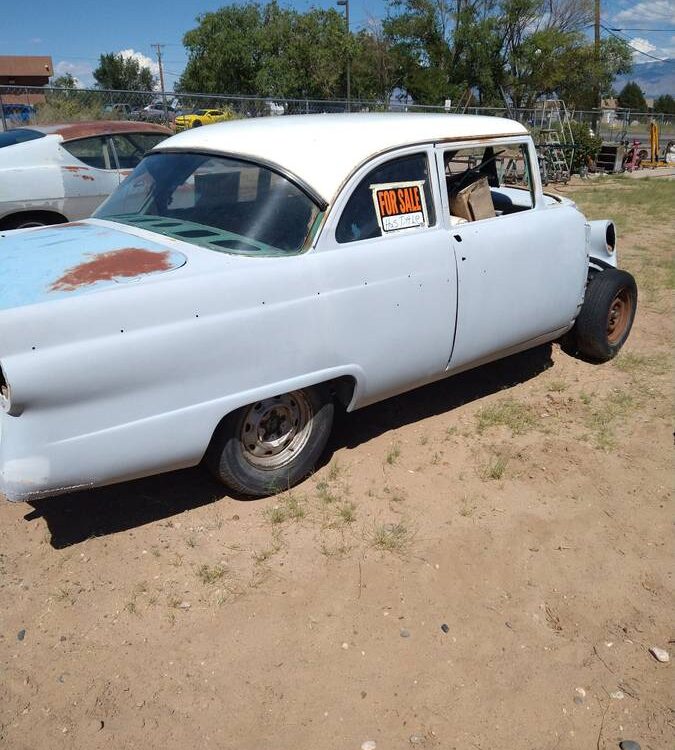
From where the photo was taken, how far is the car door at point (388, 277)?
3.24 metres

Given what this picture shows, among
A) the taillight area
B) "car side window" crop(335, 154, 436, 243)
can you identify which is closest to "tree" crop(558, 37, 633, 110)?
"car side window" crop(335, 154, 436, 243)

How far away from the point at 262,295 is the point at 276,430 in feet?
2.55

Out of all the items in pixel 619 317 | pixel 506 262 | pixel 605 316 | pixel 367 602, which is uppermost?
pixel 506 262

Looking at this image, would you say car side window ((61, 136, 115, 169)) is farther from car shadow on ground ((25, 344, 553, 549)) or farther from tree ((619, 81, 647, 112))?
tree ((619, 81, 647, 112))

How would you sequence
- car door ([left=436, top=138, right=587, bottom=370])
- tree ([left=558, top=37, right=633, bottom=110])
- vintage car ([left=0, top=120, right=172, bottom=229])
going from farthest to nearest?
tree ([left=558, top=37, right=633, bottom=110]), vintage car ([left=0, top=120, right=172, bottom=229]), car door ([left=436, top=138, right=587, bottom=370])

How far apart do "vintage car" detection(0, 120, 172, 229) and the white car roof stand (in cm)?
363

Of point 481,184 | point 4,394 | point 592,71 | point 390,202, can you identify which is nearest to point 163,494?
point 4,394

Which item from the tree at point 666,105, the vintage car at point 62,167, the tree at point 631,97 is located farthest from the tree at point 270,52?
the vintage car at point 62,167

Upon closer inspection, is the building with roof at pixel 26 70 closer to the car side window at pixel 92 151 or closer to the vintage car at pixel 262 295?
the car side window at pixel 92 151

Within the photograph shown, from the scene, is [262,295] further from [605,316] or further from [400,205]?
[605,316]

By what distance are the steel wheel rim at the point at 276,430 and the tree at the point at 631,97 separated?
65.1m

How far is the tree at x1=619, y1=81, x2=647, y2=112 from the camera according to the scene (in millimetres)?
59625

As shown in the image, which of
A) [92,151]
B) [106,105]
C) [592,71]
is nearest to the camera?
[92,151]

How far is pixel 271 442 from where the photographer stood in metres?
3.42
